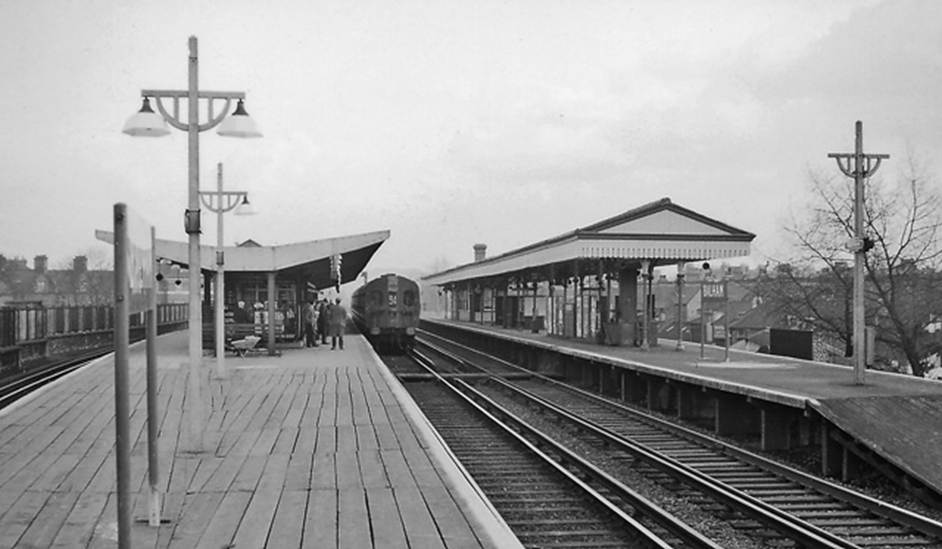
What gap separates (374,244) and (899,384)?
41.7ft

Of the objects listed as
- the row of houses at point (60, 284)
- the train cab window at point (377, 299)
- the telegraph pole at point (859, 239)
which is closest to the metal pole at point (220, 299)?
the telegraph pole at point (859, 239)

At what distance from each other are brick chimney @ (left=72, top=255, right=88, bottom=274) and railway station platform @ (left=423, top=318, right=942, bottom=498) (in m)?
30.8

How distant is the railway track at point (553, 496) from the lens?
763 cm

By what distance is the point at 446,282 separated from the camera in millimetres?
57250

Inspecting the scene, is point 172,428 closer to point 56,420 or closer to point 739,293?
point 56,420

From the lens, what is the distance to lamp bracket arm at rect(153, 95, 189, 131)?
8.55 m

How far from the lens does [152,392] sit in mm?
4988

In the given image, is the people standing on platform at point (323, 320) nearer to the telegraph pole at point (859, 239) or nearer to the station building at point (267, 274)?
the station building at point (267, 274)

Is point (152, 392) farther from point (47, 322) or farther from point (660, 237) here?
point (47, 322)

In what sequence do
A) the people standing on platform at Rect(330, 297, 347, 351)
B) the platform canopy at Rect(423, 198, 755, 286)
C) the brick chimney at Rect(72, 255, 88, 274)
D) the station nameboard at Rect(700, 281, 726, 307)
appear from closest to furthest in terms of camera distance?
the station nameboard at Rect(700, 281, 726, 307)
the platform canopy at Rect(423, 198, 755, 286)
the people standing on platform at Rect(330, 297, 347, 351)
the brick chimney at Rect(72, 255, 88, 274)

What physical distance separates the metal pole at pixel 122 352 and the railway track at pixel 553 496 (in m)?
4.39

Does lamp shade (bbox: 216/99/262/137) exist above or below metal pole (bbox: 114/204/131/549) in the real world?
above

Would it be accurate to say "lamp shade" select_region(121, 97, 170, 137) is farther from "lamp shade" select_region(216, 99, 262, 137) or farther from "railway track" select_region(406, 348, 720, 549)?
"railway track" select_region(406, 348, 720, 549)

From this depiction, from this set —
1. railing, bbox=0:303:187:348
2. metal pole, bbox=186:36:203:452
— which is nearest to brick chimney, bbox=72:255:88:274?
railing, bbox=0:303:187:348
